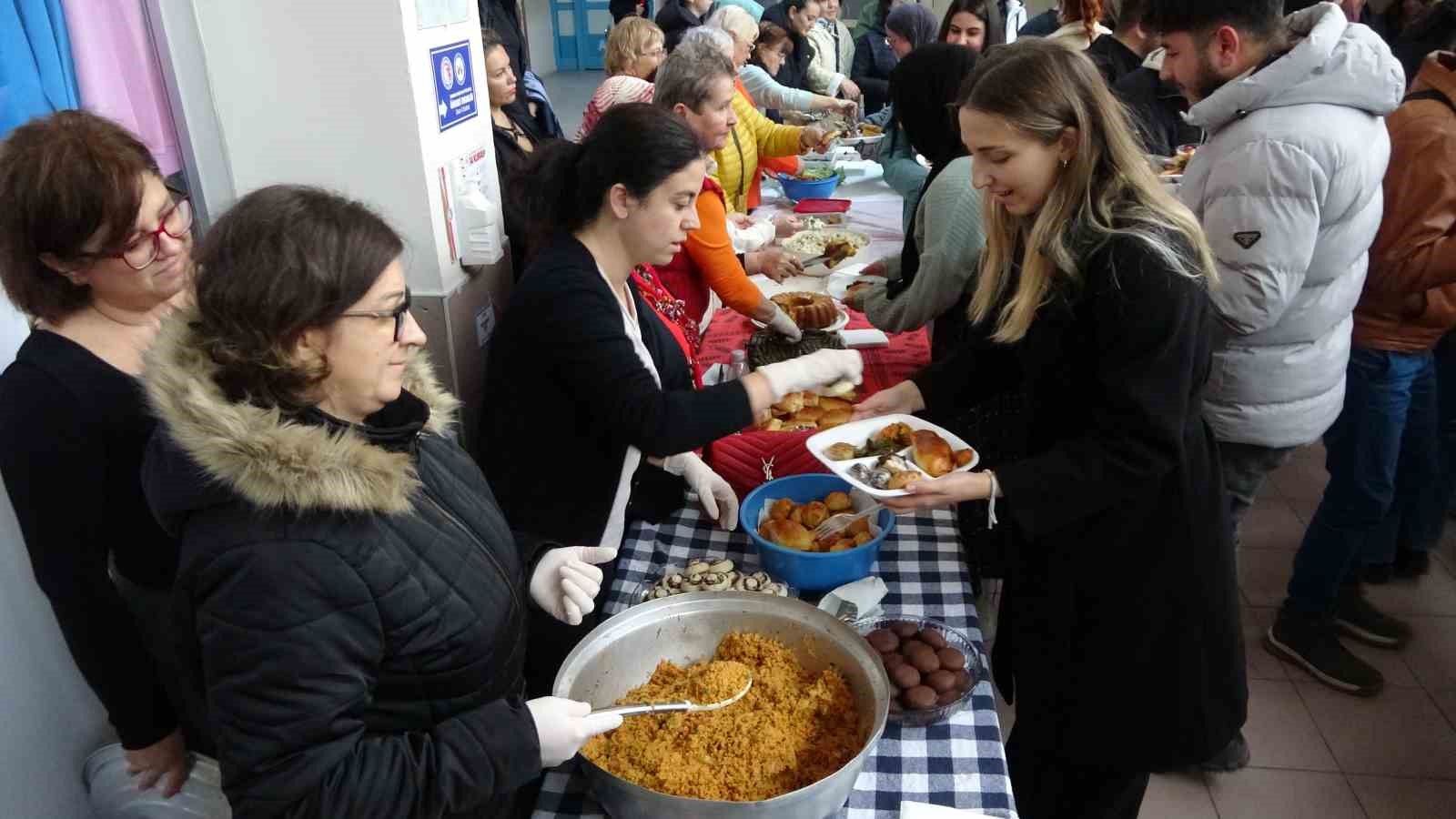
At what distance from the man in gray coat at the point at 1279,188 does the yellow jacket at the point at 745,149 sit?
1.74 m

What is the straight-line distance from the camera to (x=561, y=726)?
1.05 meters

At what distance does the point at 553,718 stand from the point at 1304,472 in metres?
3.60

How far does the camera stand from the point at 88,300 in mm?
1304

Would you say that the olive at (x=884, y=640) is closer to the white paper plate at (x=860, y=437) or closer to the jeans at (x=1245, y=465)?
the white paper plate at (x=860, y=437)

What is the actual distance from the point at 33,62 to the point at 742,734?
1.56 metres

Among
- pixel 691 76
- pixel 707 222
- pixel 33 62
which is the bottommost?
pixel 707 222

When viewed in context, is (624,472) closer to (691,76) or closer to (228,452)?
(228,452)

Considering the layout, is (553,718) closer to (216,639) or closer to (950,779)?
(216,639)

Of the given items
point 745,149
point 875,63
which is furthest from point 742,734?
point 875,63

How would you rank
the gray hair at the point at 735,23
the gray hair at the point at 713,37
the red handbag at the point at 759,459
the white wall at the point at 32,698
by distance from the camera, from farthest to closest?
the gray hair at the point at 735,23, the gray hair at the point at 713,37, the red handbag at the point at 759,459, the white wall at the point at 32,698

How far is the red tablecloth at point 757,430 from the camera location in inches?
78.4

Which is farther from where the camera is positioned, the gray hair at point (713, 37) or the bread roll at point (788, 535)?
the gray hair at point (713, 37)

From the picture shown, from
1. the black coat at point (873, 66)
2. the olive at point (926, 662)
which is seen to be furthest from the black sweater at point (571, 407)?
the black coat at point (873, 66)

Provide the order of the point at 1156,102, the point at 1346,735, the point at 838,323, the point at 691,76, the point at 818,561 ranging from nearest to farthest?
the point at 818,561 → the point at 1346,735 → the point at 838,323 → the point at 691,76 → the point at 1156,102
